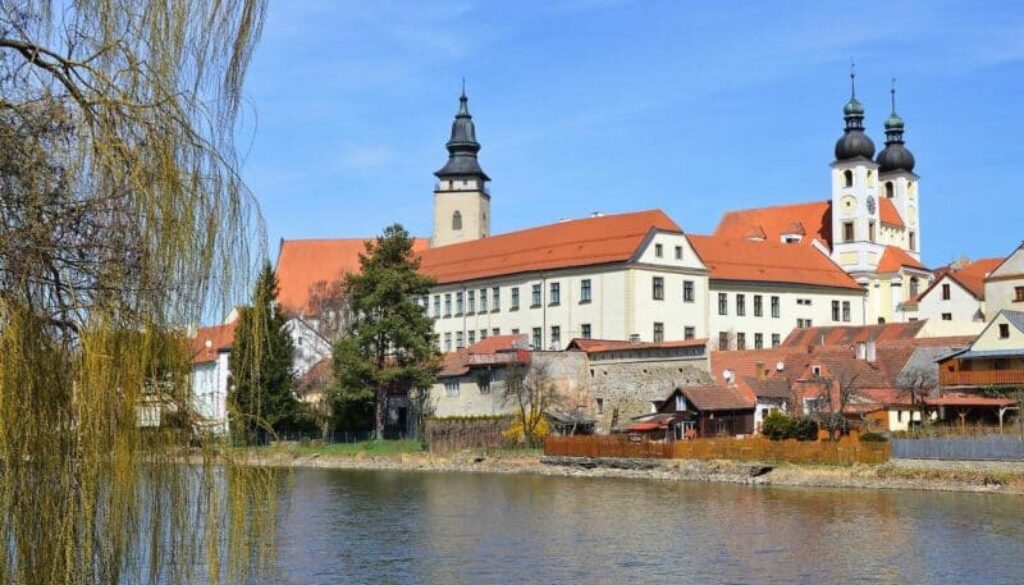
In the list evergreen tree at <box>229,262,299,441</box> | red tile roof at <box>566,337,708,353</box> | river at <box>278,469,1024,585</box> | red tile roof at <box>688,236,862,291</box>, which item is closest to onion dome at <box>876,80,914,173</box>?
red tile roof at <box>688,236,862,291</box>

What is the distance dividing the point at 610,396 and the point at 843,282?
1026 inches

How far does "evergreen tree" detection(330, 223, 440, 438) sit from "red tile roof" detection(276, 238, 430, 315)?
3390 centimetres

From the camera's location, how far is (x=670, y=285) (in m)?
68.8

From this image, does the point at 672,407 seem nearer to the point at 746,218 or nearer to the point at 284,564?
the point at 284,564

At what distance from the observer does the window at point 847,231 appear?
88.6 metres

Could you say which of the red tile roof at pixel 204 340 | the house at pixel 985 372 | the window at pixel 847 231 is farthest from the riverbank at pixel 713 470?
the window at pixel 847 231

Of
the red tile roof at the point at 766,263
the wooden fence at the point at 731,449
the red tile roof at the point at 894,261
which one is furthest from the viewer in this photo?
the red tile roof at the point at 894,261

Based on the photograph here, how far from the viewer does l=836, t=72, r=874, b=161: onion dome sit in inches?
3511

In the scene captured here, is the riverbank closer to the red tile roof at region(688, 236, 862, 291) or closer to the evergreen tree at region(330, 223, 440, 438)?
the evergreen tree at region(330, 223, 440, 438)

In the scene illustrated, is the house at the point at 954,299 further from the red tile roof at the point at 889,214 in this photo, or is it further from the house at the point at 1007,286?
the red tile roof at the point at 889,214

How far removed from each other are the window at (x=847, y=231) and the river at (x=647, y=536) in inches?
1985

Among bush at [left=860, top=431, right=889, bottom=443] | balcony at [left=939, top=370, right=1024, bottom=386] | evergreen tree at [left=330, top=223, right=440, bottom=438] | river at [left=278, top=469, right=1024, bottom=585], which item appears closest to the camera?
river at [left=278, top=469, right=1024, bottom=585]

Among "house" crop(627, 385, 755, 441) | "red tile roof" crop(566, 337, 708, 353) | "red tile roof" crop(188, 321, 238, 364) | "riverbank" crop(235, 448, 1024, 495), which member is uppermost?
"red tile roof" crop(566, 337, 708, 353)

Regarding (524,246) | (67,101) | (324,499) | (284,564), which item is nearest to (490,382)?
(524,246)
